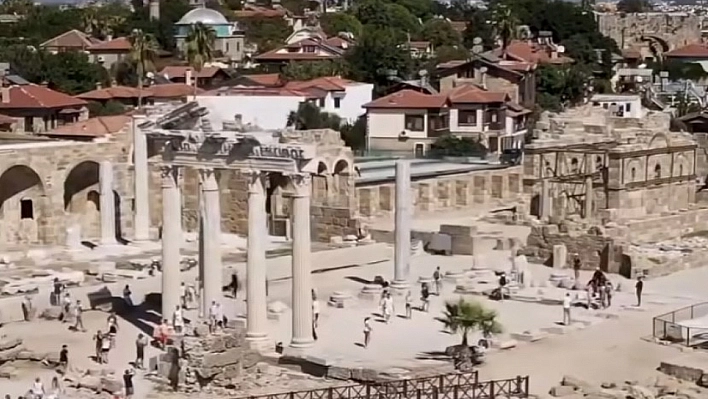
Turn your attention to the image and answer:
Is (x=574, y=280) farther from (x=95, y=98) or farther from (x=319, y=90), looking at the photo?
(x=95, y=98)

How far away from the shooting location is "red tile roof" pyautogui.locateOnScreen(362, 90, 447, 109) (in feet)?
252

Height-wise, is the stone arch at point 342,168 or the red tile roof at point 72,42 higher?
the red tile roof at point 72,42

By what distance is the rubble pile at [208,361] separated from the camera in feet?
86.3

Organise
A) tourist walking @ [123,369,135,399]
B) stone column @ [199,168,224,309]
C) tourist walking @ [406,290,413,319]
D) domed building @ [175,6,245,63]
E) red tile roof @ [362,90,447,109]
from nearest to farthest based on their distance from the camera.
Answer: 1. tourist walking @ [123,369,135,399]
2. stone column @ [199,168,224,309]
3. tourist walking @ [406,290,413,319]
4. red tile roof @ [362,90,447,109]
5. domed building @ [175,6,245,63]

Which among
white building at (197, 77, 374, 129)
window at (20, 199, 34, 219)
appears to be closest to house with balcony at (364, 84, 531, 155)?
white building at (197, 77, 374, 129)

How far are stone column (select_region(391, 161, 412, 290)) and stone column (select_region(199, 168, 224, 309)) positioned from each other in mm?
7899

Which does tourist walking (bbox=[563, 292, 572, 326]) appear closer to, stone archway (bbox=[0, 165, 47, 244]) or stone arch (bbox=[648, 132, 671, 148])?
stone arch (bbox=[648, 132, 671, 148])

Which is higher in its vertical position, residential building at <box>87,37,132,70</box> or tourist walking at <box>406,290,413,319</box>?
residential building at <box>87,37,132,70</box>

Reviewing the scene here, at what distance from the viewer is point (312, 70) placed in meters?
97.1

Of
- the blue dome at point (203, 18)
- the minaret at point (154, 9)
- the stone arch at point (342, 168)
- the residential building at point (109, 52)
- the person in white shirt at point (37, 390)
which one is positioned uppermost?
the minaret at point (154, 9)

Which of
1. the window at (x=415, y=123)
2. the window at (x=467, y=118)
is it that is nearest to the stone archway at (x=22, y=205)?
the window at (x=415, y=123)

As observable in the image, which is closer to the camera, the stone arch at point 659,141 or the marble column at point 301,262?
the marble column at point 301,262

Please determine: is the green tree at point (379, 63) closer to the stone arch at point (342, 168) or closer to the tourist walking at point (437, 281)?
the stone arch at point (342, 168)

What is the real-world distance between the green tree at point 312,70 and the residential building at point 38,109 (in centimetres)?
2312
